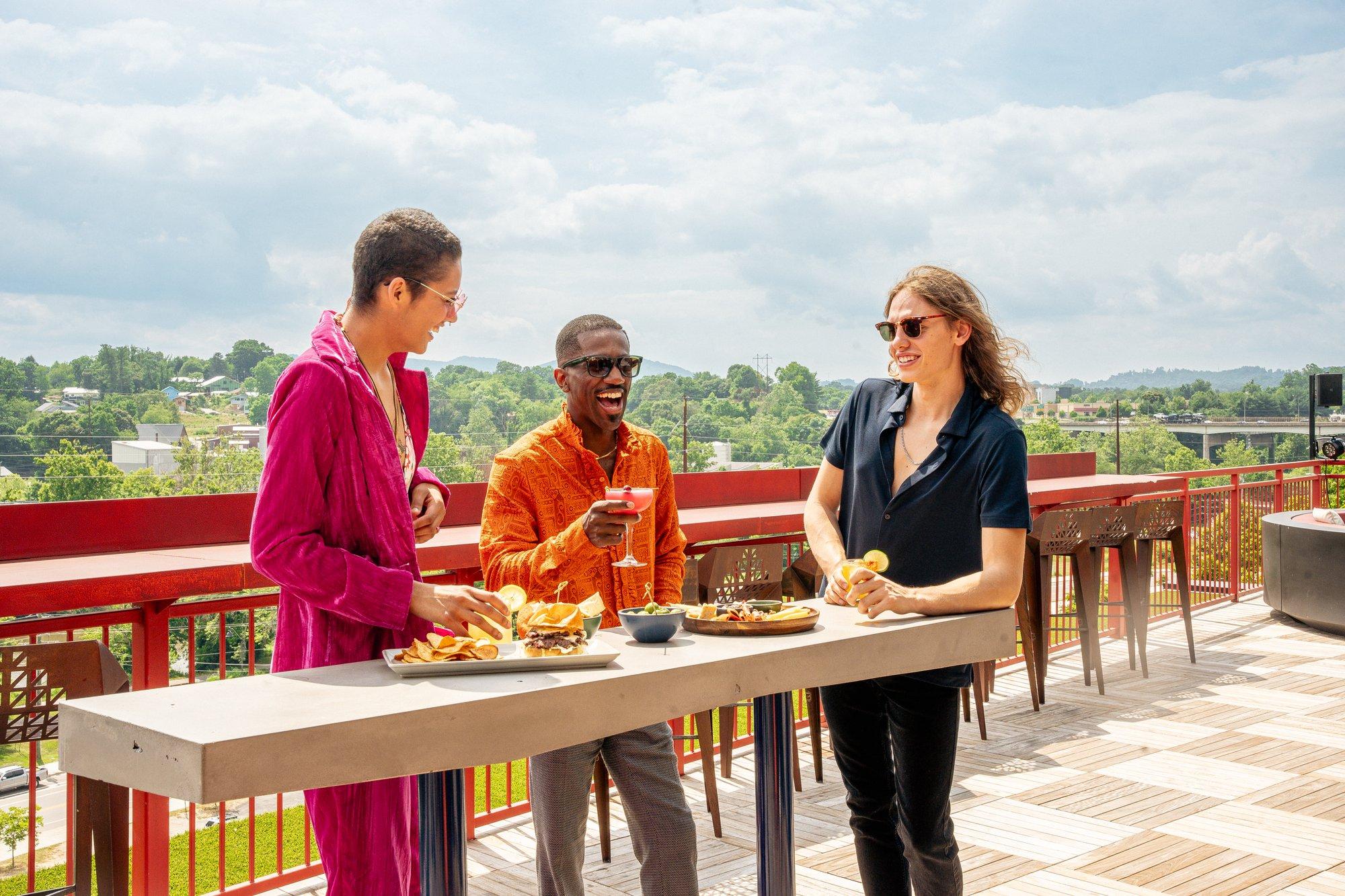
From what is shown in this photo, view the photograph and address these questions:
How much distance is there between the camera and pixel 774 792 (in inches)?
99.5

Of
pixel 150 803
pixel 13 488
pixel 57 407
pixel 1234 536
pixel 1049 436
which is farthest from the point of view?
pixel 57 407

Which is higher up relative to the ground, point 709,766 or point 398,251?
point 398,251

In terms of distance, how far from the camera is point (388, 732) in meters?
1.62

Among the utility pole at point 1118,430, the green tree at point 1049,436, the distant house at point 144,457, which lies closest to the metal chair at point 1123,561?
the utility pole at point 1118,430

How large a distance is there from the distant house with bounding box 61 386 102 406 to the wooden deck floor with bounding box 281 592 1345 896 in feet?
229

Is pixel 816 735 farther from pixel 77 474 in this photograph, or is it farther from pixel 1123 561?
pixel 77 474

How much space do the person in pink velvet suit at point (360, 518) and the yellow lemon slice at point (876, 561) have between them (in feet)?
3.11

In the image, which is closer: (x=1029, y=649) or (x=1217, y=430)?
(x=1029, y=649)

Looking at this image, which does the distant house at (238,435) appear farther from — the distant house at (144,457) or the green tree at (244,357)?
the green tree at (244,357)

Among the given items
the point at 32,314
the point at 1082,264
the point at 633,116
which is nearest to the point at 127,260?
the point at 32,314

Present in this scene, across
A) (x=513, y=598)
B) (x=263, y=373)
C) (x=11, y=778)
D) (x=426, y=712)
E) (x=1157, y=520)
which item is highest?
(x=263, y=373)

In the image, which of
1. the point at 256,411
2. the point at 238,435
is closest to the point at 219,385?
the point at 238,435

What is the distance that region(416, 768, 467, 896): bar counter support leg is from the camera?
6.53ft

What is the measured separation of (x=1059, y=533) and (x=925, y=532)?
458cm
